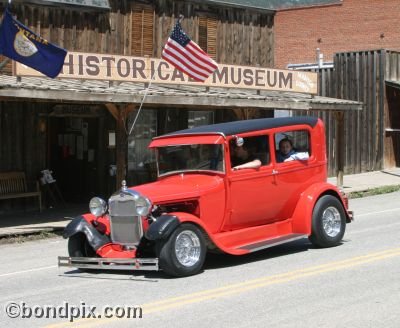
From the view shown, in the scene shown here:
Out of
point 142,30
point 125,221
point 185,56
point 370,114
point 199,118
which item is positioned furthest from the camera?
point 370,114

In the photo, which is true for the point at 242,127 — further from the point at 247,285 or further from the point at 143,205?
the point at 247,285

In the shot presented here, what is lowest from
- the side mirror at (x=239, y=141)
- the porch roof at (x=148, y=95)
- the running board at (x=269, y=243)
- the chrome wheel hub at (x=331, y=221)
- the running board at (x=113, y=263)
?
the running board at (x=113, y=263)

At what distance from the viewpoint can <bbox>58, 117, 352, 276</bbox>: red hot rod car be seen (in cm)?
904

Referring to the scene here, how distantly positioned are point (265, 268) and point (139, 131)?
1103cm

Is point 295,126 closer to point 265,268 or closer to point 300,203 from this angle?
point 300,203

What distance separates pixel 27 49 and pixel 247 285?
7.15 meters

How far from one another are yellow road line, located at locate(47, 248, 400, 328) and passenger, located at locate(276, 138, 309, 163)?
185 cm

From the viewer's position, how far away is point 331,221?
11.0 metres

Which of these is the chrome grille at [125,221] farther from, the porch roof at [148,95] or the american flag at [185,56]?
the american flag at [185,56]

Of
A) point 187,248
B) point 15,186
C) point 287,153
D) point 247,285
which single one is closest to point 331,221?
point 287,153

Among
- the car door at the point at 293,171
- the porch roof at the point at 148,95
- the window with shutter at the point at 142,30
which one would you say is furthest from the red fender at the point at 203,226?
the window with shutter at the point at 142,30

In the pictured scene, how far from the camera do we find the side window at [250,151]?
10.0 meters

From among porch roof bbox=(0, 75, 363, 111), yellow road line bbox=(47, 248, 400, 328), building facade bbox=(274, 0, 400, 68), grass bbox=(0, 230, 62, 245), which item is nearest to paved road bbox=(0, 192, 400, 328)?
yellow road line bbox=(47, 248, 400, 328)

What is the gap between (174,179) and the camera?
33.2 feet
